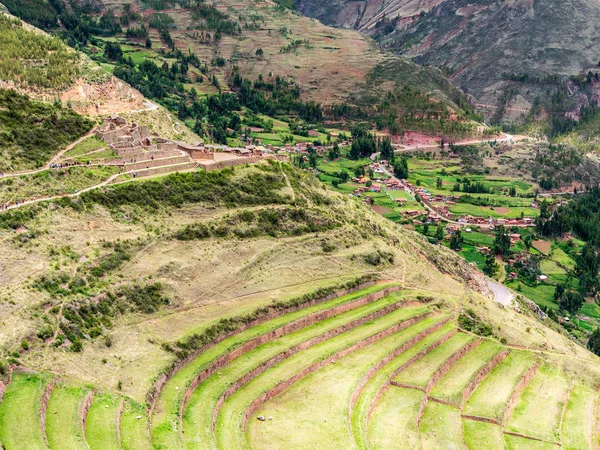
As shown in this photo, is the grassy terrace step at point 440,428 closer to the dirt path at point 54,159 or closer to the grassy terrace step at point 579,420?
the grassy terrace step at point 579,420

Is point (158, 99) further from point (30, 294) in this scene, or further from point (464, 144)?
point (30, 294)

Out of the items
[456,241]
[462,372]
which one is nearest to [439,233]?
[456,241]

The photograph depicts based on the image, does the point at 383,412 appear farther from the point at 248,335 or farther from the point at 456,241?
the point at 456,241

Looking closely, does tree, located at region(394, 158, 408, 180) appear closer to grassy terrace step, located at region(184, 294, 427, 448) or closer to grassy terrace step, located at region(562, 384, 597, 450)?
grassy terrace step, located at region(184, 294, 427, 448)

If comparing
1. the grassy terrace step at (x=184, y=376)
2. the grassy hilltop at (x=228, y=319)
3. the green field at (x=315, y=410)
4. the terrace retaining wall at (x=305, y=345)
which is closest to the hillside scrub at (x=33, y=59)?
the grassy hilltop at (x=228, y=319)

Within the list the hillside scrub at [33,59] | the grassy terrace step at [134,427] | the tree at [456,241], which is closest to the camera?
the grassy terrace step at [134,427]

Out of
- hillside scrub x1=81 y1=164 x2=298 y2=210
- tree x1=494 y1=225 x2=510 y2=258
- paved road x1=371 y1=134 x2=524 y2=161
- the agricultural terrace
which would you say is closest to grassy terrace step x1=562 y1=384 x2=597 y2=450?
the agricultural terrace
